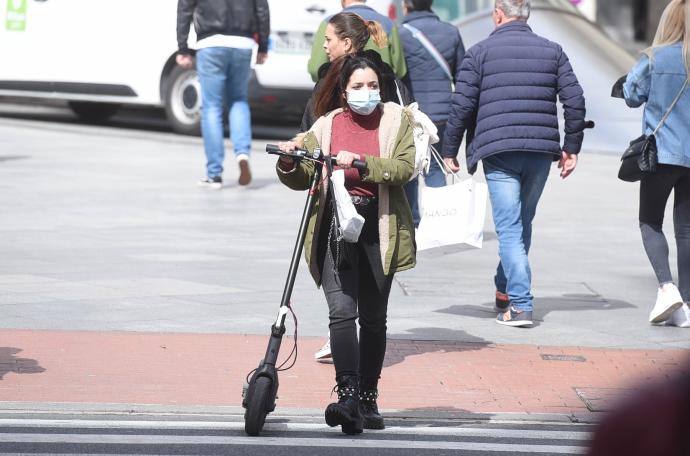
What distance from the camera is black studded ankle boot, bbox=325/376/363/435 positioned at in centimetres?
487

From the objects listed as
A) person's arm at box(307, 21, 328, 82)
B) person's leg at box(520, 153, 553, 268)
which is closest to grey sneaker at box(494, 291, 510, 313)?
person's leg at box(520, 153, 553, 268)

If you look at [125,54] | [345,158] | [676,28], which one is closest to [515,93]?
[676,28]

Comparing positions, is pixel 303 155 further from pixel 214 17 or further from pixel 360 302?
pixel 214 17

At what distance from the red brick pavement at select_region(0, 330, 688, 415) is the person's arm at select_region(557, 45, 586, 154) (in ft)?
3.86

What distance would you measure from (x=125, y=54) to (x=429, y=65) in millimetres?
8459

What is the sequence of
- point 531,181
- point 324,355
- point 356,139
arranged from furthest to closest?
point 531,181 < point 324,355 < point 356,139

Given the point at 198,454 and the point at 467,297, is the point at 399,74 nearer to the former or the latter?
the point at 467,297

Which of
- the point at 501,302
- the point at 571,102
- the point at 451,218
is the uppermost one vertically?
the point at 571,102

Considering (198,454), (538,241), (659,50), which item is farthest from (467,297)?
(198,454)

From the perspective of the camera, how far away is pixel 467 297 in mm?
8461

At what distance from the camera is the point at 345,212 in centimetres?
477

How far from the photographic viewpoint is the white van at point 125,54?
1650cm

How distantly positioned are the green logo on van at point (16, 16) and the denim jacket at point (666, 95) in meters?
12.3

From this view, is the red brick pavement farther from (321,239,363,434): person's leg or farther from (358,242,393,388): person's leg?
(321,239,363,434): person's leg
